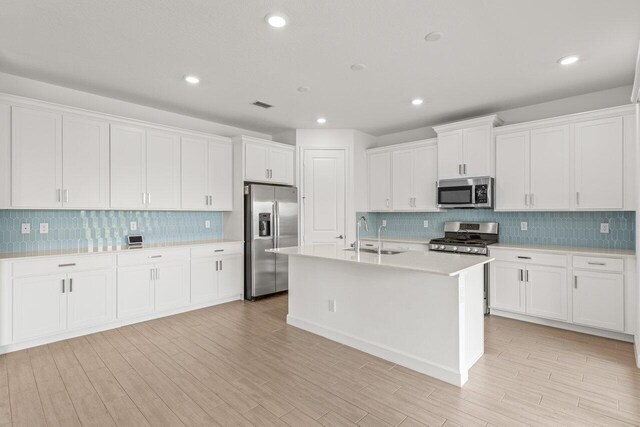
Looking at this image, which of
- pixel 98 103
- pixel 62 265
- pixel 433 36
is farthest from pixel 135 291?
pixel 433 36

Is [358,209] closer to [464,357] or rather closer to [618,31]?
[464,357]

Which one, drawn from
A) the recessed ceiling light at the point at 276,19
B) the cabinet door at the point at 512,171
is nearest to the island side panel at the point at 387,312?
the recessed ceiling light at the point at 276,19

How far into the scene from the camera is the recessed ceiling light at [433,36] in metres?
2.66

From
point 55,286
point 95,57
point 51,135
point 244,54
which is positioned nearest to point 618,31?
point 244,54

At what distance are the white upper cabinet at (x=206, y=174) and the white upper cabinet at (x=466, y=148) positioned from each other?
3.29 metres

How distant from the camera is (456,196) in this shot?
186 inches

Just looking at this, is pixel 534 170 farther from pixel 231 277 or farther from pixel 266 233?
pixel 231 277

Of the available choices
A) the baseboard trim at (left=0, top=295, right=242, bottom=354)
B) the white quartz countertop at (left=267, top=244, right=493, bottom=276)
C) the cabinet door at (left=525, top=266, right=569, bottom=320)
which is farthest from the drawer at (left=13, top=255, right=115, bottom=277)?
the cabinet door at (left=525, top=266, right=569, bottom=320)

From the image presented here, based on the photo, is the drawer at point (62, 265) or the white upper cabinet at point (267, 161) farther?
the white upper cabinet at point (267, 161)

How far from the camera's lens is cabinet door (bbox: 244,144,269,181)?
5.13 m

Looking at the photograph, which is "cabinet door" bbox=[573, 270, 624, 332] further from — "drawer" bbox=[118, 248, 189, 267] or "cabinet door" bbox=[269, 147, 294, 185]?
"drawer" bbox=[118, 248, 189, 267]

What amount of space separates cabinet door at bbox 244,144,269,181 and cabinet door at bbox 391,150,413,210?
2164mm

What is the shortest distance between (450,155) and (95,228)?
4.93 m

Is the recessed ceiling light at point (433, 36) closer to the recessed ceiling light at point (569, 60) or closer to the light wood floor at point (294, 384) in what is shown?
the recessed ceiling light at point (569, 60)
